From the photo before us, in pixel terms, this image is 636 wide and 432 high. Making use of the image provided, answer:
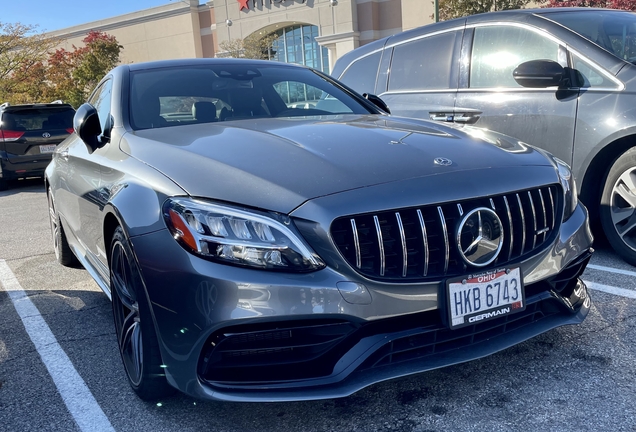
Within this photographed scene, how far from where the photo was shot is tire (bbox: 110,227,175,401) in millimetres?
2236

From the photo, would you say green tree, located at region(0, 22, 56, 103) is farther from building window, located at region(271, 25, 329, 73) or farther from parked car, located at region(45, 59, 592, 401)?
parked car, located at region(45, 59, 592, 401)

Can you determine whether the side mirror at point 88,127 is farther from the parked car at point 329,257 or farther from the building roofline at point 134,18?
the building roofline at point 134,18

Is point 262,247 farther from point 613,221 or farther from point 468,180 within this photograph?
point 613,221

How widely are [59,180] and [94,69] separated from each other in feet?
104

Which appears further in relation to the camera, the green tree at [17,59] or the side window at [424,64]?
the green tree at [17,59]

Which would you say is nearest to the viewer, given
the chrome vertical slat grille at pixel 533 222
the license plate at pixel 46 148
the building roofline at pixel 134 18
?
the chrome vertical slat grille at pixel 533 222

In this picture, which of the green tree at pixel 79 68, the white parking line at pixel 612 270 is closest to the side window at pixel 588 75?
the white parking line at pixel 612 270

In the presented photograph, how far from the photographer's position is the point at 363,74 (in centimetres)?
579

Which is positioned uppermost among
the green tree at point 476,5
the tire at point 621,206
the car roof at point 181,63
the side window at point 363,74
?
the green tree at point 476,5

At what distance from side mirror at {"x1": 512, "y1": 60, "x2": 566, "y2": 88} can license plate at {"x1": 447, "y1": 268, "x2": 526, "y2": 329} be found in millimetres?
2254

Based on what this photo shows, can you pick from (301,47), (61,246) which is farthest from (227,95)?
(301,47)

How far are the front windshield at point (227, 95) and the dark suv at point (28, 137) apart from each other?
27.3 ft

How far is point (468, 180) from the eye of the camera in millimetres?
2229

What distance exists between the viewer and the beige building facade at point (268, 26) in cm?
3044
